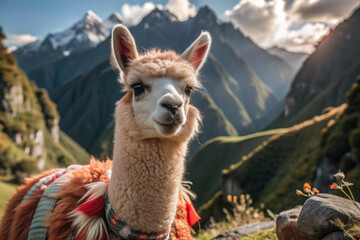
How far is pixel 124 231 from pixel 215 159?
212ft

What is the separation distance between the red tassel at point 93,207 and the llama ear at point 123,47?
1.73 metres

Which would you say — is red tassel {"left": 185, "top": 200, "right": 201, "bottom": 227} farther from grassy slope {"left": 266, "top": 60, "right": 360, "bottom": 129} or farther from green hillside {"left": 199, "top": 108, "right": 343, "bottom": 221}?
grassy slope {"left": 266, "top": 60, "right": 360, "bottom": 129}

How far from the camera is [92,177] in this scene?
3.33m

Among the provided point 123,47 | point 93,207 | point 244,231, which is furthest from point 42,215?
point 244,231

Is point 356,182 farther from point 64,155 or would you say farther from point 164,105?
point 64,155

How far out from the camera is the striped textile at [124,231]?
2617 mm

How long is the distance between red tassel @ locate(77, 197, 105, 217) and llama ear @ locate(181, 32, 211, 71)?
231 centimetres

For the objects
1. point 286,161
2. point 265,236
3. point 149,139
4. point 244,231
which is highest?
point 149,139

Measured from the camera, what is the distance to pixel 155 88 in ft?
9.91

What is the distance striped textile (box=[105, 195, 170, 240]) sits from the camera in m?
2.62

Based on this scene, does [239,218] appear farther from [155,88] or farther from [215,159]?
[215,159]

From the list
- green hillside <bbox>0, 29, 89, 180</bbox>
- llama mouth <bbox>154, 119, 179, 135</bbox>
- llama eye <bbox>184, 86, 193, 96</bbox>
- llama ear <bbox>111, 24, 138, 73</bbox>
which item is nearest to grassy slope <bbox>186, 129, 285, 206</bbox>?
green hillside <bbox>0, 29, 89, 180</bbox>

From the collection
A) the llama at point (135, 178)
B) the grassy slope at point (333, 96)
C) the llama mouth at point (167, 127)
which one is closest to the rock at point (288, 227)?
the llama at point (135, 178)

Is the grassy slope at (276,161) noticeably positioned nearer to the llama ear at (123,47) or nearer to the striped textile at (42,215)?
the llama ear at (123,47)
